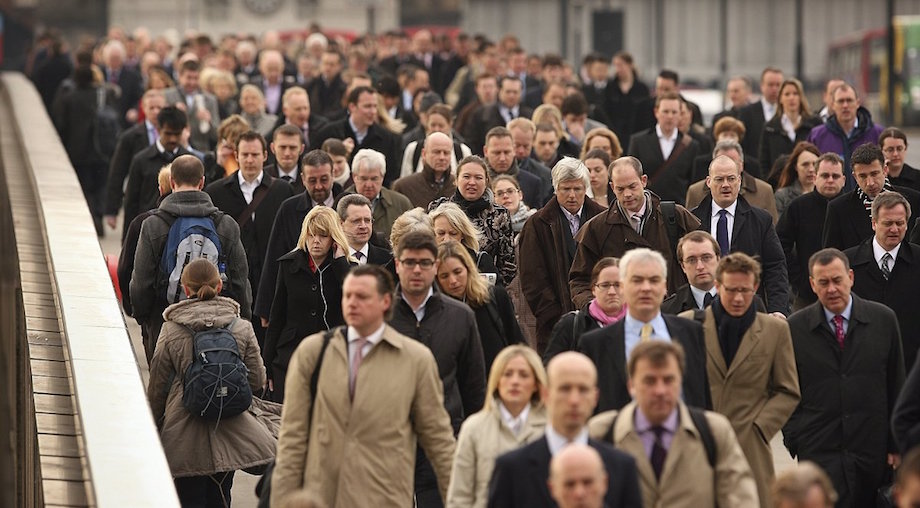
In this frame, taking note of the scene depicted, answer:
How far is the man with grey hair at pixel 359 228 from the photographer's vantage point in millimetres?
12883

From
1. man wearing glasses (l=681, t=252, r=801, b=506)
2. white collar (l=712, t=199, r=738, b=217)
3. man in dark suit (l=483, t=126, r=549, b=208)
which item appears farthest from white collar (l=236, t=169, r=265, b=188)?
man wearing glasses (l=681, t=252, r=801, b=506)

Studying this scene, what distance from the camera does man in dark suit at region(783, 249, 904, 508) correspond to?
1088 centimetres

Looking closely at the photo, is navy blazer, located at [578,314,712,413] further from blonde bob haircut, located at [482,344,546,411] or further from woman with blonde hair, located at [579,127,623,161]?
woman with blonde hair, located at [579,127,623,161]

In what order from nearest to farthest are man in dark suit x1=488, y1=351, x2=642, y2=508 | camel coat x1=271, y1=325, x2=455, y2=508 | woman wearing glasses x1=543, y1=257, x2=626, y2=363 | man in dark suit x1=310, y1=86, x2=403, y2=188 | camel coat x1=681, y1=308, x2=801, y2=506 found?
1. man in dark suit x1=488, y1=351, x2=642, y2=508
2. camel coat x1=271, y1=325, x2=455, y2=508
3. camel coat x1=681, y1=308, x2=801, y2=506
4. woman wearing glasses x1=543, y1=257, x2=626, y2=363
5. man in dark suit x1=310, y1=86, x2=403, y2=188

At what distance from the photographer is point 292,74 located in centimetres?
2927

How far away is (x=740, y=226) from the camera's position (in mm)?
13766

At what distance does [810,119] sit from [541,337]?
632 centimetres

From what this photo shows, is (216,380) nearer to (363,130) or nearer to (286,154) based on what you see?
(286,154)

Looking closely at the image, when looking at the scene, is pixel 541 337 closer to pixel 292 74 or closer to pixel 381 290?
pixel 381 290

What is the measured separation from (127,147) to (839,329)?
8.88 meters

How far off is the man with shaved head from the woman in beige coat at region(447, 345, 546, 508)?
6.91m

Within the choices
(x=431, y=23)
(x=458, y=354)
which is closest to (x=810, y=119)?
(x=458, y=354)

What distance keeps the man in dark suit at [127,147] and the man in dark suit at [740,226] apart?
579 centimetres

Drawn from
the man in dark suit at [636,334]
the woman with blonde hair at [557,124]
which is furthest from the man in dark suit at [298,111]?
the man in dark suit at [636,334]
